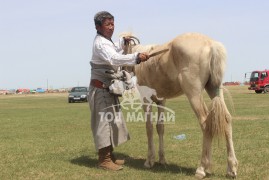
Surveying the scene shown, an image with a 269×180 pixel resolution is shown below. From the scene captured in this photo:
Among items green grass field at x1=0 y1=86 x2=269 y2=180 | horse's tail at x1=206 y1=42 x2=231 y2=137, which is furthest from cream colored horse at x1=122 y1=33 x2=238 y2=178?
green grass field at x1=0 y1=86 x2=269 y2=180

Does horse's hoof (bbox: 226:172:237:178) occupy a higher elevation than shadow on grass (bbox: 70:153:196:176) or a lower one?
higher

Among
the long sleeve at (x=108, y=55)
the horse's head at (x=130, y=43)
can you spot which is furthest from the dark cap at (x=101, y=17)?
the horse's head at (x=130, y=43)

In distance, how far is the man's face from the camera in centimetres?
598

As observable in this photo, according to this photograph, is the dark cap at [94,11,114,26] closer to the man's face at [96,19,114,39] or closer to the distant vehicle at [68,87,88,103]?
the man's face at [96,19,114,39]

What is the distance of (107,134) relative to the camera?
6.16 meters

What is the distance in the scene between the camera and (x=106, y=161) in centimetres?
617

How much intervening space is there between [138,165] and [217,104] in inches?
81.4

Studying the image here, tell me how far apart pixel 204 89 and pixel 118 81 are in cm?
150

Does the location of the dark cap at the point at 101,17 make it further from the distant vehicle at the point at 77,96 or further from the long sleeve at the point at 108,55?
the distant vehicle at the point at 77,96

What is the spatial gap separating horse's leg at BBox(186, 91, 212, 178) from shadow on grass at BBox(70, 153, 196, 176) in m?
0.30

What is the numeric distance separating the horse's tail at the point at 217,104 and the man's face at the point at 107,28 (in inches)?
70.7

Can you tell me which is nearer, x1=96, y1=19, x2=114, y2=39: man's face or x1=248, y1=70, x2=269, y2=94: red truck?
x1=96, y1=19, x2=114, y2=39: man's face

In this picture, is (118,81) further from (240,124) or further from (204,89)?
(240,124)

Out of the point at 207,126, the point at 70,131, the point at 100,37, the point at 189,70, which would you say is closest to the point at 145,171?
the point at 207,126
